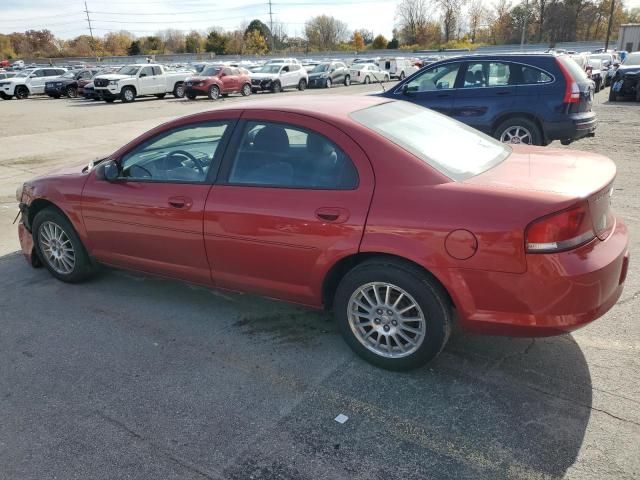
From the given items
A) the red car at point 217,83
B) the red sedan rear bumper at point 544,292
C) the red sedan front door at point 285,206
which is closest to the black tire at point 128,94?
the red car at point 217,83

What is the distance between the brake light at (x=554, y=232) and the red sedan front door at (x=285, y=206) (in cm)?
89

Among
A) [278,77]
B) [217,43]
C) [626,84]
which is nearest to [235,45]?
[217,43]

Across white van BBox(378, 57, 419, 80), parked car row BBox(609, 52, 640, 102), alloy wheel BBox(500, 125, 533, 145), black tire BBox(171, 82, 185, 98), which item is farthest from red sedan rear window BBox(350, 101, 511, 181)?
white van BBox(378, 57, 419, 80)

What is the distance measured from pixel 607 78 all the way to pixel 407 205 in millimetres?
28779

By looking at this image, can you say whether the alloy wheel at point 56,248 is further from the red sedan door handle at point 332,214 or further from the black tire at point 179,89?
the black tire at point 179,89

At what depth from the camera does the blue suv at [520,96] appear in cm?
820

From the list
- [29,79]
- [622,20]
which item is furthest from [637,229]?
[622,20]

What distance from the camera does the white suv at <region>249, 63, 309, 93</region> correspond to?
2928 centimetres

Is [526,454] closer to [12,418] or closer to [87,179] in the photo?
[12,418]

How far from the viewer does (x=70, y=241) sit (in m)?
4.46

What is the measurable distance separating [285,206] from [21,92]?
33.8 m

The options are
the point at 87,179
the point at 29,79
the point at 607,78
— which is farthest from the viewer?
the point at 29,79

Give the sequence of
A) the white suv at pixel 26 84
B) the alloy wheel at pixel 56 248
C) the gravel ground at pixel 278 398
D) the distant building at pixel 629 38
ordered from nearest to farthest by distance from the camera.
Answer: the gravel ground at pixel 278 398 → the alloy wheel at pixel 56 248 → the white suv at pixel 26 84 → the distant building at pixel 629 38

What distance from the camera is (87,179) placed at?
4254 millimetres
